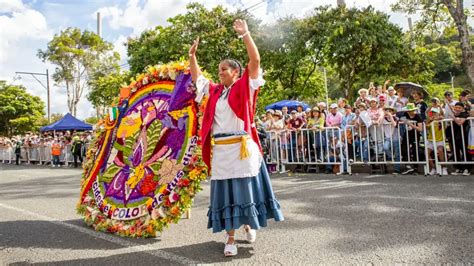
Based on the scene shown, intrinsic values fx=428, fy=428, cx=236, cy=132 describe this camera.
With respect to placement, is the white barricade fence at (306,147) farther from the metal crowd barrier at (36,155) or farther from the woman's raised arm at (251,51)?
the metal crowd barrier at (36,155)

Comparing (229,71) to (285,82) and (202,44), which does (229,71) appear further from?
(285,82)

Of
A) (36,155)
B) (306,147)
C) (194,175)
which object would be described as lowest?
(194,175)

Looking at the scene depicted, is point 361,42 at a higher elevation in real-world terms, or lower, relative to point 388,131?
higher

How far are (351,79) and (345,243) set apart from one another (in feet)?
77.2

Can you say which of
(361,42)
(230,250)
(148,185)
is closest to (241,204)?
(230,250)

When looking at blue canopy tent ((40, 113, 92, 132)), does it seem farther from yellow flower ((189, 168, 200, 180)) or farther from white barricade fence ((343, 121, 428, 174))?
yellow flower ((189, 168, 200, 180))

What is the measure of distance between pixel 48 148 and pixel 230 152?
2372cm

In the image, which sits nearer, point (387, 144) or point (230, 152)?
point (230, 152)

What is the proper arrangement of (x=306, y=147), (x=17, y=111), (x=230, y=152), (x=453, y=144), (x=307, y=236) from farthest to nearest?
(x=17, y=111)
(x=306, y=147)
(x=453, y=144)
(x=307, y=236)
(x=230, y=152)

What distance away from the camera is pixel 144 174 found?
540cm

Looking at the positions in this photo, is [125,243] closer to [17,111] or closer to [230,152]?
[230,152]

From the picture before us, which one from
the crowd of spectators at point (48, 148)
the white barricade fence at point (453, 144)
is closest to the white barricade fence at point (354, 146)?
the white barricade fence at point (453, 144)

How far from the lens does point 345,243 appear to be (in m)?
4.27

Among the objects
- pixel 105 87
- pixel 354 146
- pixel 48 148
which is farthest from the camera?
pixel 105 87
